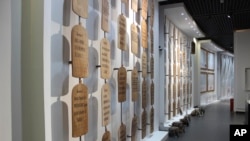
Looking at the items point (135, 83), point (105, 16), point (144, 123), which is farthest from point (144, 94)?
point (105, 16)

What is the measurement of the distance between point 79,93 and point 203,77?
46.9ft

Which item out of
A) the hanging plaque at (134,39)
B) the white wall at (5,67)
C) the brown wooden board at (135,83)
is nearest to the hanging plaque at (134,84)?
the brown wooden board at (135,83)

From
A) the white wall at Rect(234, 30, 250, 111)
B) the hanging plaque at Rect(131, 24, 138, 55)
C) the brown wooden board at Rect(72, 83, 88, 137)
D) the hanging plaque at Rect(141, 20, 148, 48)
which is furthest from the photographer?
the white wall at Rect(234, 30, 250, 111)

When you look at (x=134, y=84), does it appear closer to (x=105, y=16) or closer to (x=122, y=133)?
(x=122, y=133)

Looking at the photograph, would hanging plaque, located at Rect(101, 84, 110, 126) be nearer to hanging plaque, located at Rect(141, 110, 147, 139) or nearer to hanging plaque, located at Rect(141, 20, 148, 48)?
hanging plaque, located at Rect(141, 110, 147, 139)

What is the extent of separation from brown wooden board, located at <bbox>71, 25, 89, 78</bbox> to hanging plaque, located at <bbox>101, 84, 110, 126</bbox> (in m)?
0.58

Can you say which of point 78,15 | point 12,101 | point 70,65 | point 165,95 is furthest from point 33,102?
point 165,95

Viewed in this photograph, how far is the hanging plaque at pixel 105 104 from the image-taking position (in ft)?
11.1

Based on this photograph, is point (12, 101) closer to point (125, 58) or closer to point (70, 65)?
point (70, 65)

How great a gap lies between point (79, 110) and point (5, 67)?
91 cm

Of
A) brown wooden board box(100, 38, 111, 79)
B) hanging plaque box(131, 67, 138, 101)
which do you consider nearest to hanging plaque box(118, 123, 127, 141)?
hanging plaque box(131, 67, 138, 101)

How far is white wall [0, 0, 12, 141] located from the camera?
214cm

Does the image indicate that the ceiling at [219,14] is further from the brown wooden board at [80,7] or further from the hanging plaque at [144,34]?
the brown wooden board at [80,7]

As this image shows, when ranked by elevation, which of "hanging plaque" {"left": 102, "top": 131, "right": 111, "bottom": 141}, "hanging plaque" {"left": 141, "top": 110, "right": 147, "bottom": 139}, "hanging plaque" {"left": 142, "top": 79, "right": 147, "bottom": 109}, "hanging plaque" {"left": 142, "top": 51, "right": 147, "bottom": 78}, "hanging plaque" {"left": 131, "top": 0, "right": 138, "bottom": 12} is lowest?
"hanging plaque" {"left": 141, "top": 110, "right": 147, "bottom": 139}
